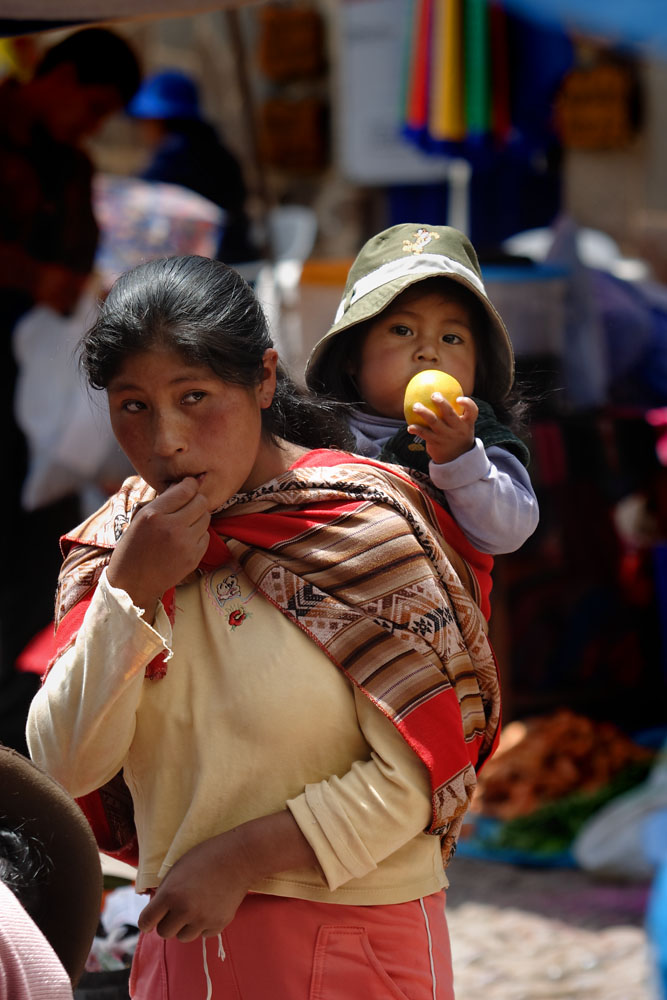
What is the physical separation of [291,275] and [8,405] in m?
1.12

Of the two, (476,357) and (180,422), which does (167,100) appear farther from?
(180,422)

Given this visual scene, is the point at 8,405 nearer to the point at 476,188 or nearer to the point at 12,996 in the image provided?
the point at 476,188

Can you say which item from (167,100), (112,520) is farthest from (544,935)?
(167,100)

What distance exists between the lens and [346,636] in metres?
1.37

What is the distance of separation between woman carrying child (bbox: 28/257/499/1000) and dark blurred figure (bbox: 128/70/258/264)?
362 centimetres

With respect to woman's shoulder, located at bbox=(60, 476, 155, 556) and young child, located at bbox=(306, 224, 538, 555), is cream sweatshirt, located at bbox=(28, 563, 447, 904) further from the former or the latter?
young child, located at bbox=(306, 224, 538, 555)

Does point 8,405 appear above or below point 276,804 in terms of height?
below

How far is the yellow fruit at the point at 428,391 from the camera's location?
53.6 inches

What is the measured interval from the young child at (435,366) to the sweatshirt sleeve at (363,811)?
311 mm

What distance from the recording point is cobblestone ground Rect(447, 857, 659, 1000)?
3.18m

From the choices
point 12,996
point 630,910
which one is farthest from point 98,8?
point 630,910

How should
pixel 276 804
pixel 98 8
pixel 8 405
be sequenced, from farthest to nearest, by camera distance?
1. pixel 8 405
2. pixel 98 8
3. pixel 276 804

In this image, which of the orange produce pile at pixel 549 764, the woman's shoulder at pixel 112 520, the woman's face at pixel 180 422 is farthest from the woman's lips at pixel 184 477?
the orange produce pile at pixel 549 764

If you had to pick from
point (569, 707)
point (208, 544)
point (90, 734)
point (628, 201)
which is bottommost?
point (569, 707)
